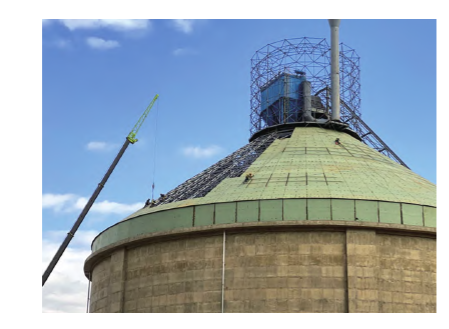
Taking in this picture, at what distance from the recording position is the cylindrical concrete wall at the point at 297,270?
3316 centimetres

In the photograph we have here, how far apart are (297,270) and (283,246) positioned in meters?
1.35

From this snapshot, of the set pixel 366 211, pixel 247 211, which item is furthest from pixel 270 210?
pixel 366 211

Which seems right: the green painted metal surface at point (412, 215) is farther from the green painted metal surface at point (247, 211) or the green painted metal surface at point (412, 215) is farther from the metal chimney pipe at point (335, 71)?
the metal chimney pipe at point (335, 71)

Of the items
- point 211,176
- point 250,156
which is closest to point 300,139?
point 250,156

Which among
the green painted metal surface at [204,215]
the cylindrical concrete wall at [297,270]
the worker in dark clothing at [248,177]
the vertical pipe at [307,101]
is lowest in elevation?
the cylindrical concrete wall at [297,270]

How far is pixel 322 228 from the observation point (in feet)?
112

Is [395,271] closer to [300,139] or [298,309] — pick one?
[298,309]

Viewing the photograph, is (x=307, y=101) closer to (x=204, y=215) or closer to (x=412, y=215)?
(x=412, y=215)

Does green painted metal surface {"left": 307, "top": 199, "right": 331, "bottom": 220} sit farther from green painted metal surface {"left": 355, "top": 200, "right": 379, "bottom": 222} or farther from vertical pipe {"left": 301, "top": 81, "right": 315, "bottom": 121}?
vertical pipe {"left": 301, "top": 81, "right": 315, "bottom": 121}

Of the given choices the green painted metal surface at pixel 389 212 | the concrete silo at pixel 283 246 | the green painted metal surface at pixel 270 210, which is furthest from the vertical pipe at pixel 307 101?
the green painted metal surface at pixel 270 210

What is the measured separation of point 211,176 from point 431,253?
13.9m

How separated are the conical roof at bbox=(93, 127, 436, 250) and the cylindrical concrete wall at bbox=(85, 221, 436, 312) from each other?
67cm

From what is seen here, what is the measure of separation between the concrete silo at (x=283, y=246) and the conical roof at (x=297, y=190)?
6cm

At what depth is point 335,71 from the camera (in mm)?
49906
